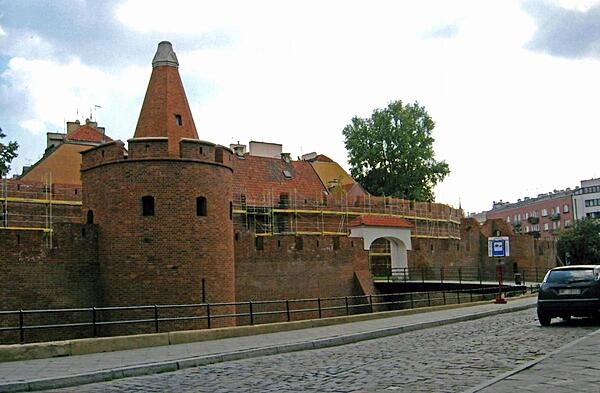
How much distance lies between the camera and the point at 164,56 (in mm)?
30609

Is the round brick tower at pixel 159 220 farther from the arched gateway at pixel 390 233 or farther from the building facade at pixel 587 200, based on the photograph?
the building facade at pixel 587 200

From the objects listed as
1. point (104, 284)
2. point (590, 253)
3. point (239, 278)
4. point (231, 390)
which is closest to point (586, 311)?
point (231, 390)

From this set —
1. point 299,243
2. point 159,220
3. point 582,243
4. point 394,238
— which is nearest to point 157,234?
point 159,220

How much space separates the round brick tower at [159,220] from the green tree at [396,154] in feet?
129

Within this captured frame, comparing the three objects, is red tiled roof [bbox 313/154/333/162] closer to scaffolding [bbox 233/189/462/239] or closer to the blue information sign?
scaffolding [bbox 233/189/462/239]

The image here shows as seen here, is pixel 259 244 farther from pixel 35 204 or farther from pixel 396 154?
pixel 396 154

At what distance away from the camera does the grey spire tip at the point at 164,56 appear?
100ft

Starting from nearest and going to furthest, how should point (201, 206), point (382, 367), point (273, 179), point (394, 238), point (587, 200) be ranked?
point (382, 367) < point (201, 206) < point (394, 238) < point (273, 179) < point (587, 200)

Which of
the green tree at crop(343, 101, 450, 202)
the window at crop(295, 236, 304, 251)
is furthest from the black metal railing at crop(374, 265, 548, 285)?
the green tree at crop(343, 101, 450, 202)

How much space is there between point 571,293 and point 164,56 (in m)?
19.9

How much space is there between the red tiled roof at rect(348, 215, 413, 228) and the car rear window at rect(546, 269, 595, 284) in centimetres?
3110

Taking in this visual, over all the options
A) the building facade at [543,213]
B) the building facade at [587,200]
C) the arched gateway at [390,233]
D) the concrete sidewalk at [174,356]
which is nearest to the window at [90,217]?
the concrete sidewalk at [174,356]

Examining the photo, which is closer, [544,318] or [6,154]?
[544,318]

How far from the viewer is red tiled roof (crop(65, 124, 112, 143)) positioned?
1955 inches
